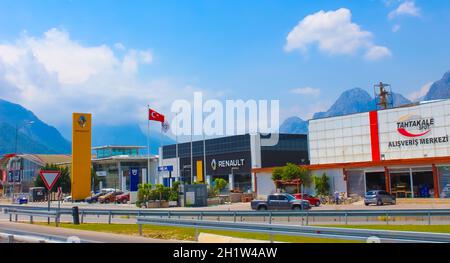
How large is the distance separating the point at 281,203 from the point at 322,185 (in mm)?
17386

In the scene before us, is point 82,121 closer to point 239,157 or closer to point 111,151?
point 239,157

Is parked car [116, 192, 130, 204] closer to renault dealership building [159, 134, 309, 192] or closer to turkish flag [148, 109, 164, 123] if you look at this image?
renault dealership building [159, 134, 309, 192]

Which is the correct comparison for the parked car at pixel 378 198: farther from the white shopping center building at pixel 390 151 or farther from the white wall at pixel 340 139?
the white wall at pixel 340 139

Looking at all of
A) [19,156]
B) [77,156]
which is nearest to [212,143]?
[77,156]

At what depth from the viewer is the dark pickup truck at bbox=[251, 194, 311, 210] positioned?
42.0m

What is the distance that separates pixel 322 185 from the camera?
59062mm

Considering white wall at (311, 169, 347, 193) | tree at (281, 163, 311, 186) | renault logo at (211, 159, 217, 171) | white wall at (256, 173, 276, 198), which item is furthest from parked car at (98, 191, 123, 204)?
white wall at (311, 169, 347, 193)

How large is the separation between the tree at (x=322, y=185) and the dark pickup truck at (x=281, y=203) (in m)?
16.4

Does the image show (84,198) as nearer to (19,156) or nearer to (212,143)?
(212,143)

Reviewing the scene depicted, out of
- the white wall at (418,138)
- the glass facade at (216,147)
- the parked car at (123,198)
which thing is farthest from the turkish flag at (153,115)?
the glass facade at (216,147)

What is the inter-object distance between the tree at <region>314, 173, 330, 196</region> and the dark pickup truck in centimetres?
1639

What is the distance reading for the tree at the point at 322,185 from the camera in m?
59.0
